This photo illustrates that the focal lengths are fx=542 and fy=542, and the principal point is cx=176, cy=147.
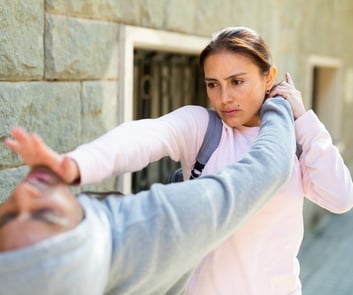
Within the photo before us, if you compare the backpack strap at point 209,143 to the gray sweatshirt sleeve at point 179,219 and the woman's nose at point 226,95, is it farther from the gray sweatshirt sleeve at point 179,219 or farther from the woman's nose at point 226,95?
the gray sweatshirt sleeve at point 179,219

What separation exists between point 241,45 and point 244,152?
311mm

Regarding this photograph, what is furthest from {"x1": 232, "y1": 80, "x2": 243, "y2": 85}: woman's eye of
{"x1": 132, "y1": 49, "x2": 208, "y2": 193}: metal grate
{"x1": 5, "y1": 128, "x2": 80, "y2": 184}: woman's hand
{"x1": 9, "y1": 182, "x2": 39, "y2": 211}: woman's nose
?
{"x1": 132, "y1": 49, "x2": 208, "y2": 193}: metal grate

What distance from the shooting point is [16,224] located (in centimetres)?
93

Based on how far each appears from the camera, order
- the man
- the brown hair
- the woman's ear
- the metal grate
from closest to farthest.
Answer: the man, the brown hair, the woman's ear, the metal grate

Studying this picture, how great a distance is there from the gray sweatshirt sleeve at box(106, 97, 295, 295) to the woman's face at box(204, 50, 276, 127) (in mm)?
356

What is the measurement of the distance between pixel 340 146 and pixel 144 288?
24.1 feet

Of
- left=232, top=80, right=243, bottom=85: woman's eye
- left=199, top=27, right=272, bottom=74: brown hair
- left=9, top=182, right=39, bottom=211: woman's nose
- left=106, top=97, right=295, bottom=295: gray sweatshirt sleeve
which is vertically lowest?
left=106, top=97, right=295, bottom=295: gray sweatshirt sleeve

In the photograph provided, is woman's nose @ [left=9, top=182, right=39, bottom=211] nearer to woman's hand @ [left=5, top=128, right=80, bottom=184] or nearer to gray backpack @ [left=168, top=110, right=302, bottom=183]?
woman's hand @ [left=5, top=128, right=80, bottom=184]

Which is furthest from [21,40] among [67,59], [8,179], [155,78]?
[155,78]

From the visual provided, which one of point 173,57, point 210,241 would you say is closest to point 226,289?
point 210,241

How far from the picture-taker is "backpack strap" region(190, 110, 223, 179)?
5.03 feet

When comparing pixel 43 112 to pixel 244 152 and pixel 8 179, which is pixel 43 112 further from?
pixel 244 152

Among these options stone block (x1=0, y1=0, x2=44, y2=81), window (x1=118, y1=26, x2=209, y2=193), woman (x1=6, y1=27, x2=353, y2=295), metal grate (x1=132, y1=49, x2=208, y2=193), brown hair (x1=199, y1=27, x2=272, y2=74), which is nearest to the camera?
woman (x1=6, y1=27, x2=353, y2=295)

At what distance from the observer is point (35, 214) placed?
940 millimetres
